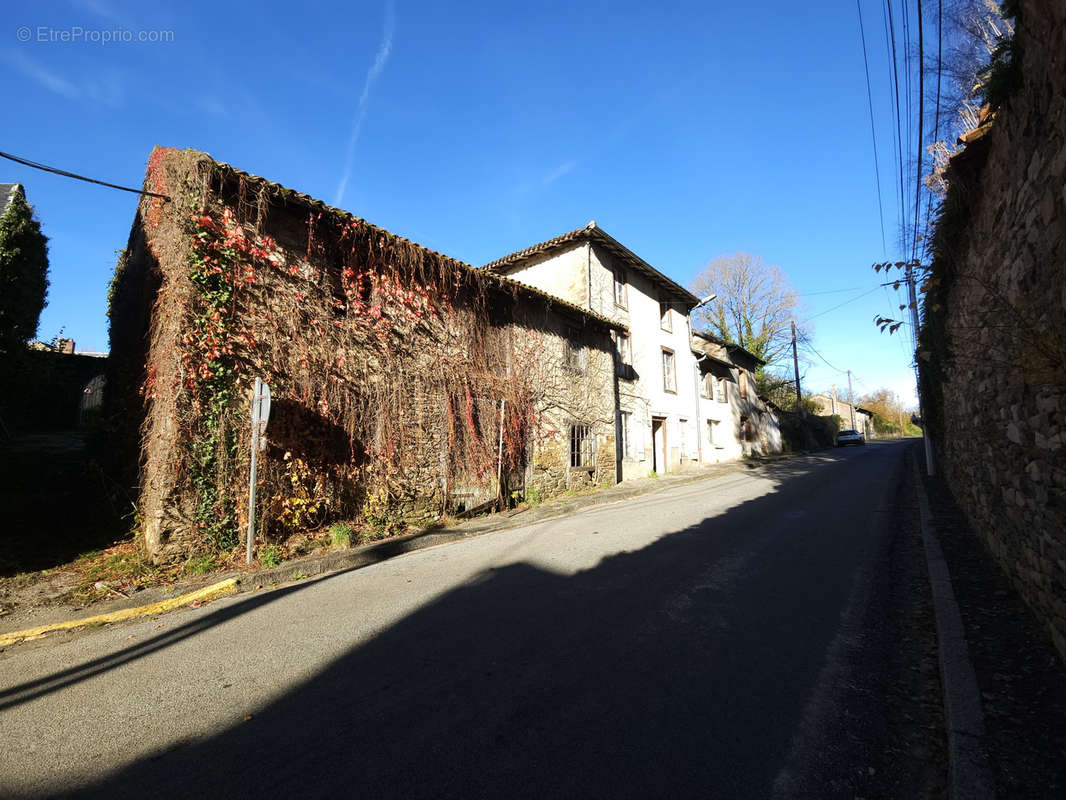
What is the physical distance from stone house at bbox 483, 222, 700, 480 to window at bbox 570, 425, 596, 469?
177 cm

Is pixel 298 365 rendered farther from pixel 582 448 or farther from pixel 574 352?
pixel 582 448

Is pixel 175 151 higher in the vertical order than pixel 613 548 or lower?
higher

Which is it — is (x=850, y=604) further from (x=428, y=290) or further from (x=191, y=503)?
(x=428, y=290)

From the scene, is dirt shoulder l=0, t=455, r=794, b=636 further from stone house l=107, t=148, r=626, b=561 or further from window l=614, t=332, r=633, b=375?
window l=614, t=332, r=633, b=375

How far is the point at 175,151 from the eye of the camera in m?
6.88

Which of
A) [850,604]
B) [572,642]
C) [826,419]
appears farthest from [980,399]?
[826,419]

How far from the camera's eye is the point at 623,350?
16141 mm

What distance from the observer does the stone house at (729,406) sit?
2164 cm

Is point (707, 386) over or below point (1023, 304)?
over

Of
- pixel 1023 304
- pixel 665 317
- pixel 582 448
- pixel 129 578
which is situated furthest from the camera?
pixel 665 317

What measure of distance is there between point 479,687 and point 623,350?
14.0 meters

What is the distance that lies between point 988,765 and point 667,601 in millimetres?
2277

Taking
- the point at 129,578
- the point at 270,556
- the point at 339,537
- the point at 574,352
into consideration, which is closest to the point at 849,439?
the point at 574,352

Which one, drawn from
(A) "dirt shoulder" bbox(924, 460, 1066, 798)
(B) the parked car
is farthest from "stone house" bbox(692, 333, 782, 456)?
(A) "dirt shoulder" bbox(924, 460, 1066, 798)
